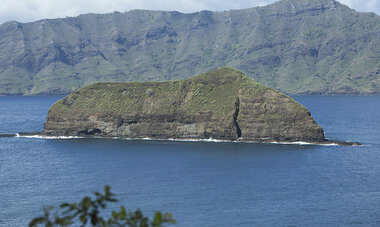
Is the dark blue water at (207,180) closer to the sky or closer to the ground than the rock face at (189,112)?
closer to the ground

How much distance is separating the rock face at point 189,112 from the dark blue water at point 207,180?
942 centimetres

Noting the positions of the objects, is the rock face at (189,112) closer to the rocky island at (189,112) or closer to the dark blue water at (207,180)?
the rocky island at (189,112)

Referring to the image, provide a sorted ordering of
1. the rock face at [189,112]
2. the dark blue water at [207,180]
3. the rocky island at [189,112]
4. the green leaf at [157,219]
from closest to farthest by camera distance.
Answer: the green leaf at [157,219] → the dark blue water at [207,180] → the rocky island at [189,112] → the rock face at [189,112]

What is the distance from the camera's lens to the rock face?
145 m

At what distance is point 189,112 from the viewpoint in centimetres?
15400

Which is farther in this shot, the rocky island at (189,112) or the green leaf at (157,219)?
the rocky island at (189,112)

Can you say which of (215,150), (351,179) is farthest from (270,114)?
(351,179)

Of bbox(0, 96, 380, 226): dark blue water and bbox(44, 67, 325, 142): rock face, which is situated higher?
bbox(44, 67, 325, 142): rock face

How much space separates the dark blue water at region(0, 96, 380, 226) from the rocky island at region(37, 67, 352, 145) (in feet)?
30.5

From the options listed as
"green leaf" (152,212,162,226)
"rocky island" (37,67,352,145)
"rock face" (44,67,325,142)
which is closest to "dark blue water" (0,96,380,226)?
"rocky island" (37,67,352,145)

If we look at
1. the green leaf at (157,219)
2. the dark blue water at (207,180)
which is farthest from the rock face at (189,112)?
the green leaf at (157,219)

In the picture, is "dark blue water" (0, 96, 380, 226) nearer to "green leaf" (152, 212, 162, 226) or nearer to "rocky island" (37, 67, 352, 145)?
"rocky island" (37, 67, 352, 145)

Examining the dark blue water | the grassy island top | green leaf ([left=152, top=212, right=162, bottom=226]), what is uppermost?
the grassy island top

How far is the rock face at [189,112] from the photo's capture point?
144625 millimetres
